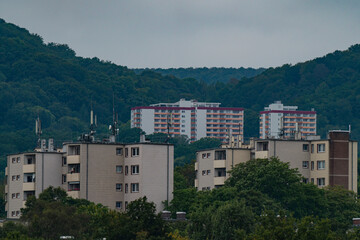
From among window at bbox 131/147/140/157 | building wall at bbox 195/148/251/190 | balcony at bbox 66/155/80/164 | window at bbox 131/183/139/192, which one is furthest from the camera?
building wall at bbox 195/148/251/190

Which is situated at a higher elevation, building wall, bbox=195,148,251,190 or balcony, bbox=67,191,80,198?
building wall, bbox=195,148,251,190

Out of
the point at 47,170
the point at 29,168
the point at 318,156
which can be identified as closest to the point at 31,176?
the point at 29,168

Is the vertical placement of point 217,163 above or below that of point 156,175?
above

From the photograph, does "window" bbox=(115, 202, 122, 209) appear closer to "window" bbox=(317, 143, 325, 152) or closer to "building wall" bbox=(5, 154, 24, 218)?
"building wall" bbox=(5, 154, 24, 218)

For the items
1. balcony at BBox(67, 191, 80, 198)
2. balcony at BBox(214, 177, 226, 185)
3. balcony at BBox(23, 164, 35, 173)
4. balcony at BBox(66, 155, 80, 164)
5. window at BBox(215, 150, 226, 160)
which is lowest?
balcony at BBox(67, 191, 80, 198)

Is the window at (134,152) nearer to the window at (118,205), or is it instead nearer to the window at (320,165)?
the window at (118,205)

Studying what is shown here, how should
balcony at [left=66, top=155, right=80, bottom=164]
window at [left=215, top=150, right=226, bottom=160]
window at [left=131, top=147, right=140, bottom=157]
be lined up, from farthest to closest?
window at [left=215, top=150, right=226, bottom=160] → balcony at [left=66, top=155, right=80, bottom=164] → window at [left=131, top=147, right=140, bottom=157]

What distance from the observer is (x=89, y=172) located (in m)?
108

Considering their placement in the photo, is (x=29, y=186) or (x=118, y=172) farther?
(x=29, y=186)

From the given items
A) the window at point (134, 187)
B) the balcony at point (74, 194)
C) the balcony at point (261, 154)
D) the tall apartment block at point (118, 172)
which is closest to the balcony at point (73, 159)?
the tall apartment block at point (118, 172)

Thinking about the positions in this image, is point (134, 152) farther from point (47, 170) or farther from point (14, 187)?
point (14, 187)

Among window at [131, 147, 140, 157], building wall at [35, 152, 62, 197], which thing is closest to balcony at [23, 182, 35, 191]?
building wall at [35, 152, 62, 197]

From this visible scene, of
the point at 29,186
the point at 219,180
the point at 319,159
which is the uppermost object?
the point at 319,159

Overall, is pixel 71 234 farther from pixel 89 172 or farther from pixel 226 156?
pixel 226 156
